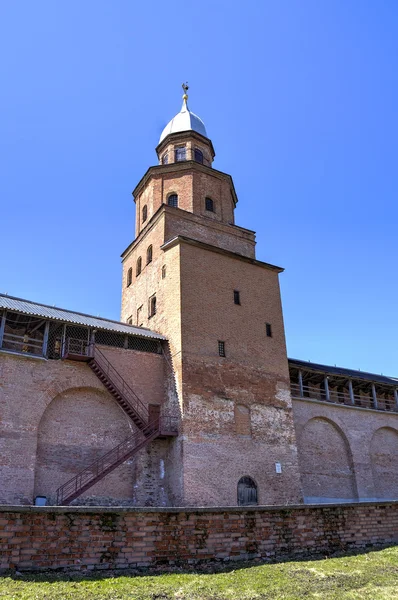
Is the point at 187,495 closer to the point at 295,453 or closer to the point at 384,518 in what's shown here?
the point at 295,453

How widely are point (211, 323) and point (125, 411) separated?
4762 mm

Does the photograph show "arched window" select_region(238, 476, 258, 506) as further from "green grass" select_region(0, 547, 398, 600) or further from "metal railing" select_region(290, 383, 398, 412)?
"green grass" select_region(0, 547, 398, 600)

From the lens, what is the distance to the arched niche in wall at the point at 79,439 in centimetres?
1590

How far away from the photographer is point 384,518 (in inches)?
416

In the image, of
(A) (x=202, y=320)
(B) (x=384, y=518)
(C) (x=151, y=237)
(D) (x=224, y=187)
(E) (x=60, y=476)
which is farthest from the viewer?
(D) (x=224, y=187)

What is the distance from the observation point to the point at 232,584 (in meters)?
7.35

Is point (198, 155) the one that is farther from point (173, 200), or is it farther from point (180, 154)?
point (173, 200)

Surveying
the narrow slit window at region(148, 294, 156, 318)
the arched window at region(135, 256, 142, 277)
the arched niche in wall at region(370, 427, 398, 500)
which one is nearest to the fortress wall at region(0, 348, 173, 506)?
the narrow slit window at region(148, 294, 156, 318)

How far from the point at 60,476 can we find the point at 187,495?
160 inches

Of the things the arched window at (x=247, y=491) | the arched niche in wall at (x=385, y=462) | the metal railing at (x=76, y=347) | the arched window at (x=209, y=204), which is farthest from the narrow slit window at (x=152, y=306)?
the arched niche in wall at (x=385, y=462)

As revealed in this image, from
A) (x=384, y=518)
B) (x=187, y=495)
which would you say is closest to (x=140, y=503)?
(x=187, y=495)

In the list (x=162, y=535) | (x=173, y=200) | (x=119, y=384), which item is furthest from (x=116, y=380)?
(x=162, y=535)

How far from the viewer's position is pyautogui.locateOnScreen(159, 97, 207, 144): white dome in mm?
26406

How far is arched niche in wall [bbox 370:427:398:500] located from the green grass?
1648 cm
